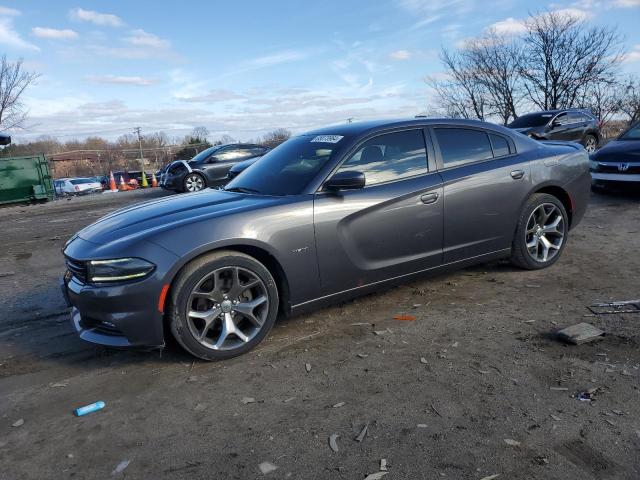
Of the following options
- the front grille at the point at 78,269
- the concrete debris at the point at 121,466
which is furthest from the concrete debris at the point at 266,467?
the front grille at the point at 78,269

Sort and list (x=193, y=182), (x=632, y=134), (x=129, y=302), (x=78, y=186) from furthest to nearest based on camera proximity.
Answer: (x=78, y=186)
(x=193, y=182)
(x=632, y=134)
(x=129, y=302)

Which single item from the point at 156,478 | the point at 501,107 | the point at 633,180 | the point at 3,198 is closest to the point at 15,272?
the point at 156,478

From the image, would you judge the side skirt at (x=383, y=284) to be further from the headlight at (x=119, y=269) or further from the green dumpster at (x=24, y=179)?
the green dumpster at (x=24, y=179)

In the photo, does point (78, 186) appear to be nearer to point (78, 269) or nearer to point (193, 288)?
point (78, 269)

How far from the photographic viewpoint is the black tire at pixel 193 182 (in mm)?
15266

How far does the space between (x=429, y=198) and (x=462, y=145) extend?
0.78 m

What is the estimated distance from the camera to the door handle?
414cm

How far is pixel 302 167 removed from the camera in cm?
412

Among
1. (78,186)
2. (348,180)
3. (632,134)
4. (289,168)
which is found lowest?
(78,186)

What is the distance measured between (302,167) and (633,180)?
7065 mm

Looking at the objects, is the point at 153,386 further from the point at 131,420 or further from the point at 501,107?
the point at 501,107

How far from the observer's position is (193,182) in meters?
15.4

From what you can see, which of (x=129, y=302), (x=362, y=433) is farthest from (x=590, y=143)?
(x=129, y=302)

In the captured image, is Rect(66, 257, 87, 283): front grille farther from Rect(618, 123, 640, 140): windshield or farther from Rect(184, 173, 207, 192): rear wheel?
Rect(184, 173, 207, 192): rear wheel
